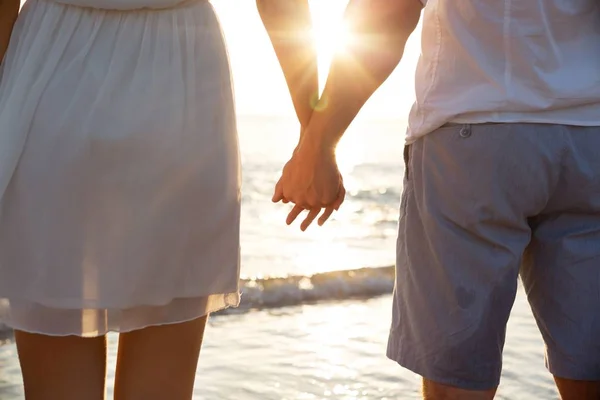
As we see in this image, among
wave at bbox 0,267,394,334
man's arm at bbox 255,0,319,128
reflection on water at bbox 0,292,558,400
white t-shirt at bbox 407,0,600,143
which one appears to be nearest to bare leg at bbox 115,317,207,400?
man's arm at bbox 255,0,319,128

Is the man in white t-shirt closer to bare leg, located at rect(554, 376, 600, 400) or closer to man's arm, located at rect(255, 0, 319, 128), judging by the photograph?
bare leg, located at rect(554, 376, 600, 400)

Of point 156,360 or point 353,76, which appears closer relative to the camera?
point 156,360

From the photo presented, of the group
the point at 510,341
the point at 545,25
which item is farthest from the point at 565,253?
the point at 510,341

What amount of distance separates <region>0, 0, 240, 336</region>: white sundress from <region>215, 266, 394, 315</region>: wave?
15.0 feet

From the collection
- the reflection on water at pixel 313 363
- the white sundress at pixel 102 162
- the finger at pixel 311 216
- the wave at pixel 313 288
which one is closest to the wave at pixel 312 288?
the wave at pixel 313 288

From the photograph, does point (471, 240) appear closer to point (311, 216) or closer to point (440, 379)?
point (440, 379)

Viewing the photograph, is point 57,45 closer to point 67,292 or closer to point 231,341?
point 67,292

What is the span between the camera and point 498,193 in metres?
1.94

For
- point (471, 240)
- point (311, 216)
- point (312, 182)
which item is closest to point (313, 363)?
point (311, 216)

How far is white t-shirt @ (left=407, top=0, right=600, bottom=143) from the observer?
75.1 inches

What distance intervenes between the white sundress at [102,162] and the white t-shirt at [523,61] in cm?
56

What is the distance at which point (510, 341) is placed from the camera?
516 cm

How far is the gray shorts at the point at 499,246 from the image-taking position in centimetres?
193

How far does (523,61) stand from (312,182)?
614mm
